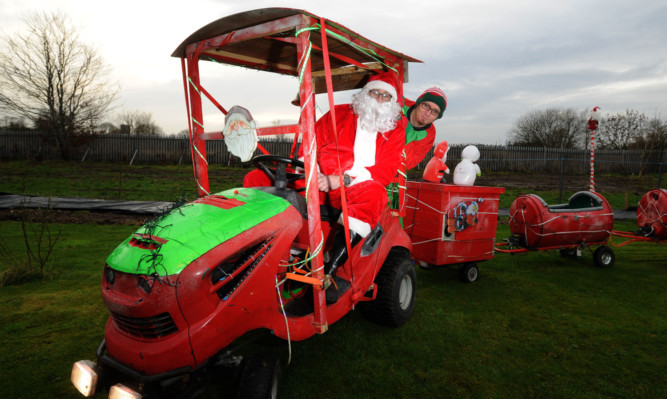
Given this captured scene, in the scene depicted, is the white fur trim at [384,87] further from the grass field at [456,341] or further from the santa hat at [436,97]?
the grass field at [456,341]

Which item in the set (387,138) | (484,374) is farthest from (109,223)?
(484,374)

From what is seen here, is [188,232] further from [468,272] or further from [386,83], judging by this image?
[468,272]

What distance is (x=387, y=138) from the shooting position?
10.3 ft

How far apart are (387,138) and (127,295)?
2.21m

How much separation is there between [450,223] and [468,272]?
2.59ft

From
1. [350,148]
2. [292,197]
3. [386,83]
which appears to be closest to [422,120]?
[386,83]

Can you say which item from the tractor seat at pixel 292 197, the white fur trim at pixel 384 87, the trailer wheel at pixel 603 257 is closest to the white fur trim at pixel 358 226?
the tractor seat at pixel 292 197

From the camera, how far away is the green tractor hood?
5.28ft

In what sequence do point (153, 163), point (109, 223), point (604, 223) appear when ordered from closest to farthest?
point (604, 223), point (109, 223), point (153, 163)

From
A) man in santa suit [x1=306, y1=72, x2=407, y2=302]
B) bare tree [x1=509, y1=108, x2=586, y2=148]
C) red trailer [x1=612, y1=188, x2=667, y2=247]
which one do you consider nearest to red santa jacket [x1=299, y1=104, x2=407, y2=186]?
man in santa suit [x1=306, y1=72, x2=407, y2=302]

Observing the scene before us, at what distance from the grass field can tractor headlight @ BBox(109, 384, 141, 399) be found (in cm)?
73

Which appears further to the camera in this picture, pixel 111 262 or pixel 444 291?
pixel 444 291

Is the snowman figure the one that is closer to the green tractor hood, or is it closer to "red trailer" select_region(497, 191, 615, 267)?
"red trailer" select_region(497, 191, 615, 267)

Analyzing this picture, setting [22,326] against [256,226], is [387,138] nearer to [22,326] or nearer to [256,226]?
[256,226]
